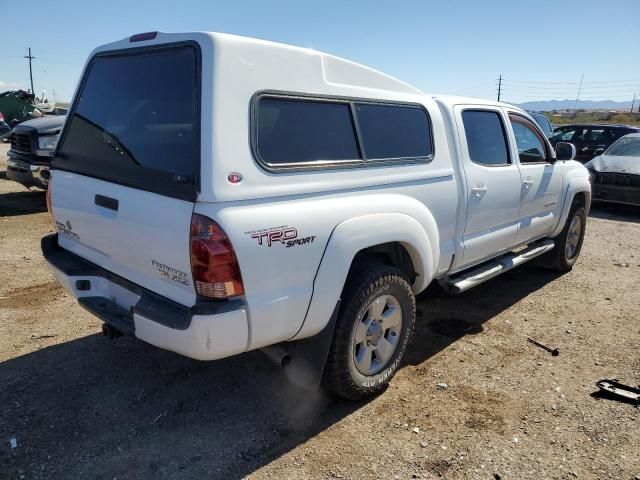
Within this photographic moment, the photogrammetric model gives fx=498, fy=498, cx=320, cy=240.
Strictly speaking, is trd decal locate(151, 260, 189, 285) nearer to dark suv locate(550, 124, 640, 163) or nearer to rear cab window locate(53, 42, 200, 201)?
rear cab window locate(53, 42, 200, 201)

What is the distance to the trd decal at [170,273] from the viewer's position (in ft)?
7.94

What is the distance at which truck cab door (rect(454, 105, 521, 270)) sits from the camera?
397 cm

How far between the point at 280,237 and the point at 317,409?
1.32 meters

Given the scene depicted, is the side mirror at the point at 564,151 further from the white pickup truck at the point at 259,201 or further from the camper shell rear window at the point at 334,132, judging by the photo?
the camper shell rear window at the point at 334,132

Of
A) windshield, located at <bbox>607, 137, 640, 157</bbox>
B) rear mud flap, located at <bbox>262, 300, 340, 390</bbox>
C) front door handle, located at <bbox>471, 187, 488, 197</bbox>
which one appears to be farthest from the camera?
windshield, located at <bbox>607, 137, 640, 157</bbox>

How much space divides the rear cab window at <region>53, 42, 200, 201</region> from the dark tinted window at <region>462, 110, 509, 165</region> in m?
2.38

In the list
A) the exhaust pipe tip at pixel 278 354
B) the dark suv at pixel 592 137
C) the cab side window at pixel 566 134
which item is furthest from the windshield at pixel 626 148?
the exhaust pipe tip at pixel 278 354

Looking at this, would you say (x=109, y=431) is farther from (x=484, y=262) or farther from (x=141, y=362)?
(x=484, y=262)

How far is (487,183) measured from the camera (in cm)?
411

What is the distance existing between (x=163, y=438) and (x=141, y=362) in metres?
0.93

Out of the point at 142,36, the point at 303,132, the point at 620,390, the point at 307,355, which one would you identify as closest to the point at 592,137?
the point at 620,390

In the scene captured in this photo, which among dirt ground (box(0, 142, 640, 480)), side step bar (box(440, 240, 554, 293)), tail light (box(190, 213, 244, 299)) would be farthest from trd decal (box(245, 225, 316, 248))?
side step bar (box(440, 240, 554, 293))

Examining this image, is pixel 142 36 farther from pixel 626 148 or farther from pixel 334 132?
pixel 626 148

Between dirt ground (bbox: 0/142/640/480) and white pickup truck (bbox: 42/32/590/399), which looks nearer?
white pickup truck (bbox: 42/32/590/399)
